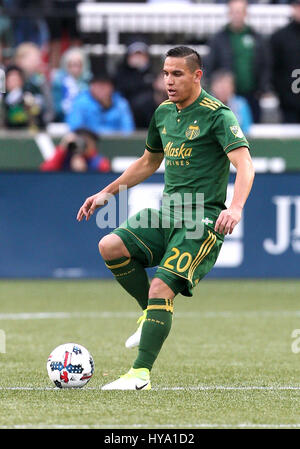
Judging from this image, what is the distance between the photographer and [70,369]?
6469 millimetres

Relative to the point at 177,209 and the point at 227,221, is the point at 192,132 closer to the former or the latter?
the point at 177,209

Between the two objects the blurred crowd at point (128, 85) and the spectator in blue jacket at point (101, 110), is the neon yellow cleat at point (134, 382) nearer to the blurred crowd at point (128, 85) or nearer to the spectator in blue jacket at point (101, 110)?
the blurred crowd at point (128, 85)

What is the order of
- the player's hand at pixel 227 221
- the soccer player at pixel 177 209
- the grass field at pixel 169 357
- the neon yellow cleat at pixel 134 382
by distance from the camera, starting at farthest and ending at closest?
the soccer player at pixel 177 209 < the neon yellow cleat at pixel 134 382 < the player's hand at pixel 227 221 < the grass field at pixel 169 357

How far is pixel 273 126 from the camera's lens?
637 inches

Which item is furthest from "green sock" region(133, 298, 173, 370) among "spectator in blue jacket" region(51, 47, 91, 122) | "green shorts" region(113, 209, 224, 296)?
"spectator in blue jacket" region(51, 47, 91, 122)

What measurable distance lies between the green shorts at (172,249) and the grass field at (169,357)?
0.68 m

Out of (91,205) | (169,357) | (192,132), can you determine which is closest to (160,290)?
(91,205)

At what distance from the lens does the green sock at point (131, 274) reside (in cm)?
693

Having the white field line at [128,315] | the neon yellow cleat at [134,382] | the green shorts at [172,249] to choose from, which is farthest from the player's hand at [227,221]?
the white field line at [128,315]

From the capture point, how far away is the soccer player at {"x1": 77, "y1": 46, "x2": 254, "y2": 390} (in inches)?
255

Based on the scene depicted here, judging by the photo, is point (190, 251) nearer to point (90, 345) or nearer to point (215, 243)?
point (215, 243)

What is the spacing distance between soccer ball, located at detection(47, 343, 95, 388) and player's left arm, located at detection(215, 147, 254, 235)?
3.90ft

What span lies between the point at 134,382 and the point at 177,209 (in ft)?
3.77
